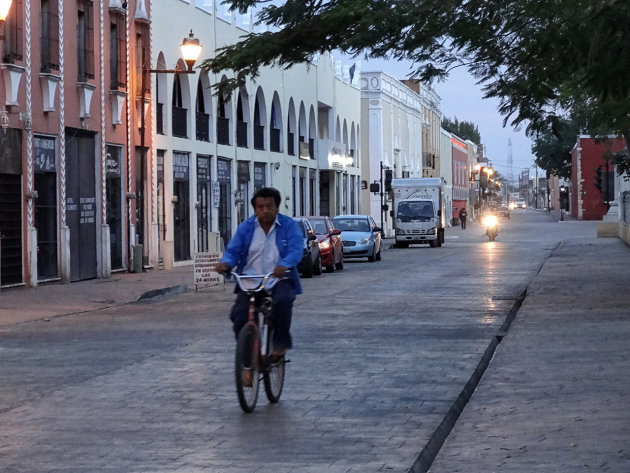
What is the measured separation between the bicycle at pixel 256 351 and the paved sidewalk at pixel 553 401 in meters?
1.52

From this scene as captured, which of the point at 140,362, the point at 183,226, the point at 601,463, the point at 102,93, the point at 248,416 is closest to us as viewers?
the point at 601,463

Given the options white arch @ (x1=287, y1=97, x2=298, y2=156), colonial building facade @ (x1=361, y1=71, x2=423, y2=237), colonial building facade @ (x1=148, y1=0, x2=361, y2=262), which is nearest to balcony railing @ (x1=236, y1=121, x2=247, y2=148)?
colonial building facade @ (x1=148, y1=0, x2=361, y2=262)

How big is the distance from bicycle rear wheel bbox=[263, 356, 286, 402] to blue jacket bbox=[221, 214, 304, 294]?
59cm

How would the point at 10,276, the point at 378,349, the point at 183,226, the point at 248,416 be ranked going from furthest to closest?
the point at 183,226, the point at 10,276, the point at 378,349, the point at 248,416

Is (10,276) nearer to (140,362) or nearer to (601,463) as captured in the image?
(140,362)

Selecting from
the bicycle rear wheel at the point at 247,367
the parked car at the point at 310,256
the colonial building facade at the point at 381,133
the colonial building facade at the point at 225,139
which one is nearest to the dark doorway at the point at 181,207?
the colonial building facade at the point at 225,139

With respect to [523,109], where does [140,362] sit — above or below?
below

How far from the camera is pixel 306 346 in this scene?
15.4 m

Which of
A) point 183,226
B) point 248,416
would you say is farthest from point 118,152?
point 248,416

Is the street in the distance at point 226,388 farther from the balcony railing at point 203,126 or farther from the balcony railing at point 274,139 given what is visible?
the balcony railing at point 274,139

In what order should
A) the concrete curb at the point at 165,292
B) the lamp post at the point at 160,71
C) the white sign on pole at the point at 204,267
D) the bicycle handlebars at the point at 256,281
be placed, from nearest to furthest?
1. the bicycle handlebars at the point at 256,281
2. the concrete curb at the point at 165,292
3. the white sign on pole at the point at 204,267
4. the lamp post at the point at 160,71

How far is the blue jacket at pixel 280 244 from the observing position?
1052 centimetres

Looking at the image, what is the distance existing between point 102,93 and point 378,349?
66.4 feet

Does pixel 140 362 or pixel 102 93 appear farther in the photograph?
pixel 102 93
